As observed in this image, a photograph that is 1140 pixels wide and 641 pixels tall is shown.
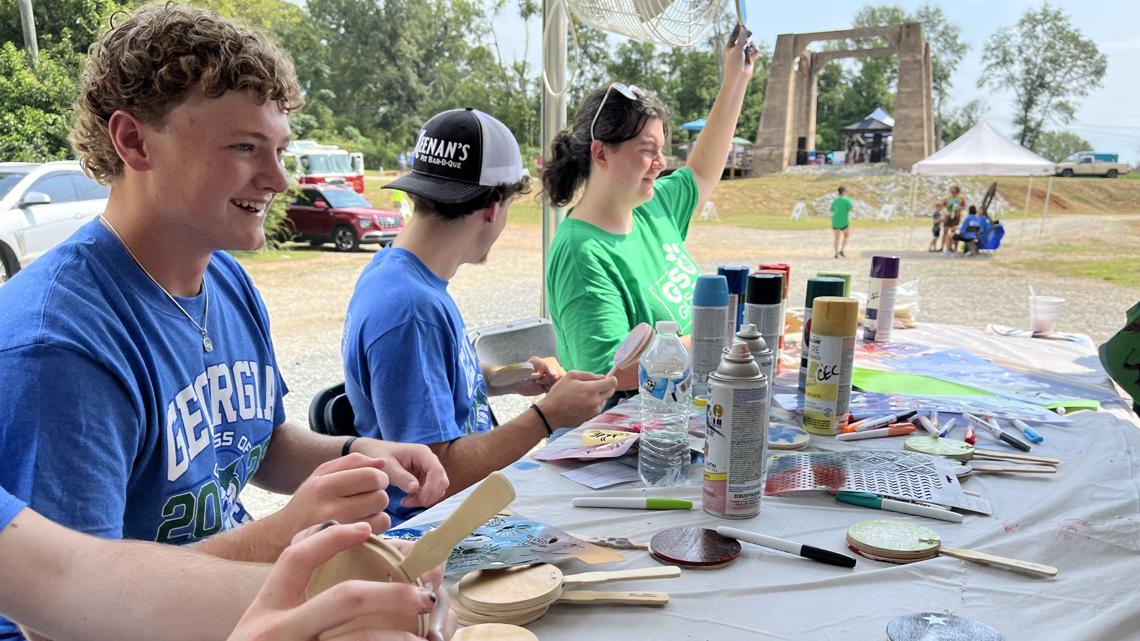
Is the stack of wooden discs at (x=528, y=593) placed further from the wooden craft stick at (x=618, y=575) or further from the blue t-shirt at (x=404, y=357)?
the blue t-shirt at (x=404, y=357)

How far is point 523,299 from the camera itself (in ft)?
30.8

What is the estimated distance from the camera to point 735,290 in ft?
5.90

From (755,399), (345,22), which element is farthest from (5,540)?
(345,22)

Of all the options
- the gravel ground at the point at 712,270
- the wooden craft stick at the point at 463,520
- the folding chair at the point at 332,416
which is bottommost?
the gravel ground at the point at 712,270

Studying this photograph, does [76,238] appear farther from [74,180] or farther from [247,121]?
Result: [74,180]

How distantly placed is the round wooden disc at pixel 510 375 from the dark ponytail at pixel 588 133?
82 cm

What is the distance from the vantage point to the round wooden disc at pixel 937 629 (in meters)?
0.78

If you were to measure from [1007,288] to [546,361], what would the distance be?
1113 centimetres

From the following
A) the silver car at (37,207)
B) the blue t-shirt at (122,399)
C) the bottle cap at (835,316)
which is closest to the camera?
the blue t-shirt at (122,399)

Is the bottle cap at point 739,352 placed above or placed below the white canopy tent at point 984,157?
below

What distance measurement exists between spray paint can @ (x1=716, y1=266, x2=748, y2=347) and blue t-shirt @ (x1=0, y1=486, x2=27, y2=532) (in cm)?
140

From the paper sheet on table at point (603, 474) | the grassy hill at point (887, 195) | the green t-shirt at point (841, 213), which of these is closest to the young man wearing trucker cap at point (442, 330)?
the paper sheet on table at point (603, 474)

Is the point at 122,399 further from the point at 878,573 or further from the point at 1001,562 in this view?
the point at 1001,562

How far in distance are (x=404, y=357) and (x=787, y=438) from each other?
31.2 inches
